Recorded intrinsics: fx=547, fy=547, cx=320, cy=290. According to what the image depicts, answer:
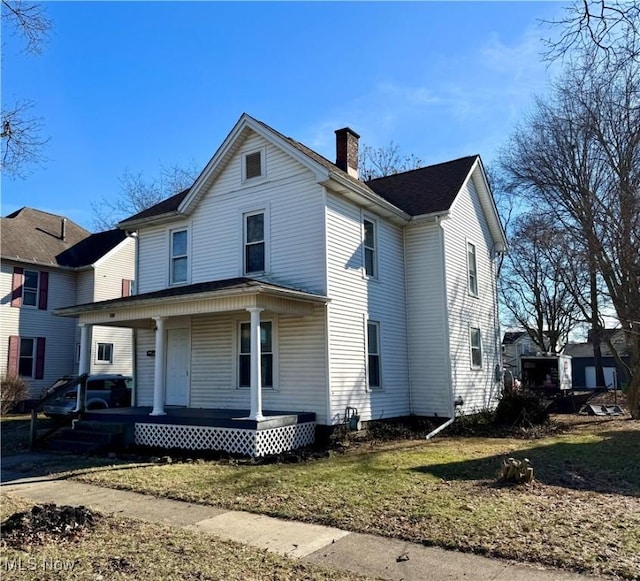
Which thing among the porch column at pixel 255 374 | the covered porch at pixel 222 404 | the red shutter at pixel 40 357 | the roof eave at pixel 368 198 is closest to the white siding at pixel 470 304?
the roof eave at pixel 368 198

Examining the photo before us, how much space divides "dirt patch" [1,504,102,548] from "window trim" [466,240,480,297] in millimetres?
14007

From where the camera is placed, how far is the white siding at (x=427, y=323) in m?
15.7

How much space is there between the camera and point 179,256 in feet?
53.3

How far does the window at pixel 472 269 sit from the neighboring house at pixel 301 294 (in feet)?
0.42

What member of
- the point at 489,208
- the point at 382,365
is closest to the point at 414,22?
the point at 382,365

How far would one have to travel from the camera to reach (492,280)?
67.5 ft

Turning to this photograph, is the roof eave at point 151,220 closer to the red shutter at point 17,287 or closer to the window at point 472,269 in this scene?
the window at point 472,269

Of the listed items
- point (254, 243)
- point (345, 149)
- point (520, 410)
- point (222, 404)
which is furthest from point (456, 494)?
point (345, 149)

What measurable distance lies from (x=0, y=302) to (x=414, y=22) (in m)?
22.8

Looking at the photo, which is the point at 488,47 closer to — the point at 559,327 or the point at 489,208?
the point at 489,208

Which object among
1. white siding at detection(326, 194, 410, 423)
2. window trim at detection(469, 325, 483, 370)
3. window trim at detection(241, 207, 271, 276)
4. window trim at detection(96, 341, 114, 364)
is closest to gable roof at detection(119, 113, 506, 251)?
white siding at detection(326, 194, 410, 423)

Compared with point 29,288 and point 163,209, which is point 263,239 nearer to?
point 163,209

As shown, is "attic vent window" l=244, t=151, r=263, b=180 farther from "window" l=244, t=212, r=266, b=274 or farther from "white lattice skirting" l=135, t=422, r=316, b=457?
"white lattice skirting" l=135, t=422, r=316, b=457

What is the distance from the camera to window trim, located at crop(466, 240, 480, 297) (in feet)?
59.2
